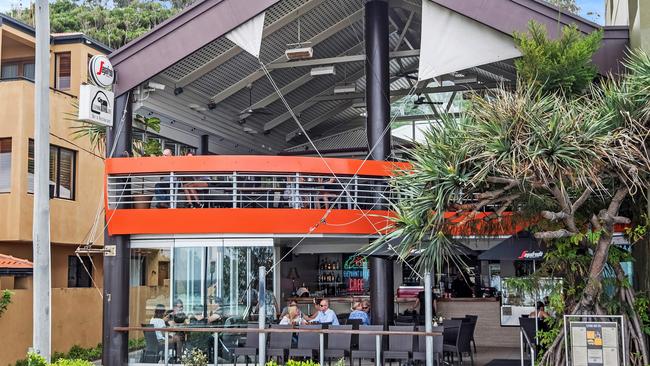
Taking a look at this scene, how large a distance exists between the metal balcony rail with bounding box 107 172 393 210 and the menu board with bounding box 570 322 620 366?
520cm

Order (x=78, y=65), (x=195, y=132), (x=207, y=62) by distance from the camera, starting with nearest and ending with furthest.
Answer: (x=207, y=62)
(x=195, y=132)
(x=78, y=65)

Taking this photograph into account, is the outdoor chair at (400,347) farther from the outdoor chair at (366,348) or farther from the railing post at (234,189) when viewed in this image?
the railing post at (234,189)

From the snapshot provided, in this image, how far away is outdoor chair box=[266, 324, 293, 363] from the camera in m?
14.1

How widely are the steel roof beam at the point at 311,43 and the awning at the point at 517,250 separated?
8.53 metres

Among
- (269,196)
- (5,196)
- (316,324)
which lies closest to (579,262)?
(316,324)

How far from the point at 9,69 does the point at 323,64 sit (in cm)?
1114

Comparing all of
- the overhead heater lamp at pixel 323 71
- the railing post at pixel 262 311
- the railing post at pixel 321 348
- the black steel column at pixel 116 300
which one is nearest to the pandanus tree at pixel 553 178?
the railing post at pixel 321 348

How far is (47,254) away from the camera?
11.7 m

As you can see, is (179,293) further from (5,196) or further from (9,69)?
(9,69)

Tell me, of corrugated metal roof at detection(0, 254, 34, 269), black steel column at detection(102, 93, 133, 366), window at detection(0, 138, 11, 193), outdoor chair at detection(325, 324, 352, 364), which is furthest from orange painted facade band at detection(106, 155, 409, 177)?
window at detection(0, 138, 11, 193)

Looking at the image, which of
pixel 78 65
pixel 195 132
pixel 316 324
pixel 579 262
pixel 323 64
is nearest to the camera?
pixel 579 262

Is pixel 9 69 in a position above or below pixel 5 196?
above

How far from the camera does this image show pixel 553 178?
11.3m

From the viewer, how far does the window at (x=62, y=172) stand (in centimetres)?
2231
